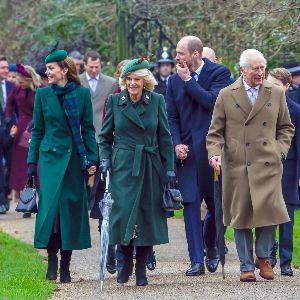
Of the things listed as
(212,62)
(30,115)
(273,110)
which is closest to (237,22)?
(30,115)

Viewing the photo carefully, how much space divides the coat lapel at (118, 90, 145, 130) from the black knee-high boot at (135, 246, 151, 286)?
97 centimetres

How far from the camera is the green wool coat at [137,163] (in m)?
10.9

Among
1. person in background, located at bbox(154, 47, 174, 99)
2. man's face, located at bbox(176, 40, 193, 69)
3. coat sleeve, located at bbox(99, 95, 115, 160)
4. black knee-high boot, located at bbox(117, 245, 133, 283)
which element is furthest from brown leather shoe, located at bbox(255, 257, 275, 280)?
person in background, located at bbox(154, 47, 174, 99)

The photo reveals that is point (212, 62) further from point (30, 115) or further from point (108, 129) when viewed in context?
point (30, 115)

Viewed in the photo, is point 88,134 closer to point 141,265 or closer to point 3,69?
point 141,265

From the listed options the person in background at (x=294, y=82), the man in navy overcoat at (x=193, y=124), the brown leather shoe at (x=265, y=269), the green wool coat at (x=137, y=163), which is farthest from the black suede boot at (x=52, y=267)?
the person in background at (x=294, y=82)

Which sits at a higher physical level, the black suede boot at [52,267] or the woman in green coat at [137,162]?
the woman in green coat at [137,162]

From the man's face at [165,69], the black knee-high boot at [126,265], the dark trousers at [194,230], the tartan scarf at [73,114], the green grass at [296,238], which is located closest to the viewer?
the black knee-high boot at [126,265]

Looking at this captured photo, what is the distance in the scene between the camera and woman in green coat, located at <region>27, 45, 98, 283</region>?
1134cm

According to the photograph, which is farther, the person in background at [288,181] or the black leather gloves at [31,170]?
the person in background at [288,181]

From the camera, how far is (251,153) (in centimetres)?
1120

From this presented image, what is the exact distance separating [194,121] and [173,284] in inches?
64.5

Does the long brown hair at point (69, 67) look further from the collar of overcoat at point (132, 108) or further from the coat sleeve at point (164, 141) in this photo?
the coat sleeve at point (164, 141)

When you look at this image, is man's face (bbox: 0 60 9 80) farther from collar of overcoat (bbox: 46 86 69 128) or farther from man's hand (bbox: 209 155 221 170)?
man's hand (bbox: 209 155 221 170)
